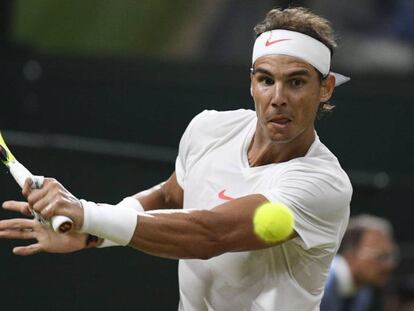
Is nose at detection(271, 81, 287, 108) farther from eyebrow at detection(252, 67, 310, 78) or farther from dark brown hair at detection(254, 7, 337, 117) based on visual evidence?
dark brown hair at detection(254, 7, 337, 117)

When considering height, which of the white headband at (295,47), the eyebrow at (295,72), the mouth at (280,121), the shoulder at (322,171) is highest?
the white headband at (295,47)

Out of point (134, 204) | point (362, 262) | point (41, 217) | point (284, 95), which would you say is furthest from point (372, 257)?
point (41, 217)

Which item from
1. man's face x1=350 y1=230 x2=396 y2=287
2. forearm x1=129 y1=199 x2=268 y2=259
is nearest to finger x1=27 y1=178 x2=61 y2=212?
forearm x1=129 y1=199 x2=268 y2=259

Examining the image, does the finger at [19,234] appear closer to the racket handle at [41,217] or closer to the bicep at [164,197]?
the racket handle at [41,217]

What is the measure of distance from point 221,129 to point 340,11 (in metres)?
5.49

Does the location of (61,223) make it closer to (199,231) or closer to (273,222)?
(199,231)

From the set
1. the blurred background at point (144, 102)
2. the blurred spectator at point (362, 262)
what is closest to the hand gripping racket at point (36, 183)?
the blurred background at point (144, 102)

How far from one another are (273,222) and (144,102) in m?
5.16

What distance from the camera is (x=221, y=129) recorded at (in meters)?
5.07

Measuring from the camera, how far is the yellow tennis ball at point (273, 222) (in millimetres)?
4348

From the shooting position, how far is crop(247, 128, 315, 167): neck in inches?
189

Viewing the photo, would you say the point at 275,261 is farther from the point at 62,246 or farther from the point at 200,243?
the point at 62,246

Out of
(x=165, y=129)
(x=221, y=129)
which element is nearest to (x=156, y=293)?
(x=221, y=129)

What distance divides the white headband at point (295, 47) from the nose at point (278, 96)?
14 cm
